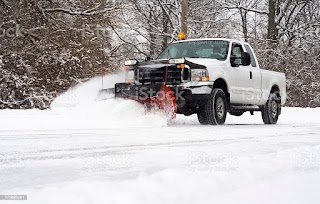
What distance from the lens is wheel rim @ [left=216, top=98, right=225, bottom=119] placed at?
9.74 meters

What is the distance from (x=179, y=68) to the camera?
30.7 feet

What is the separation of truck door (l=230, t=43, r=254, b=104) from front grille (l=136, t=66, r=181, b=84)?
1402 millimetres

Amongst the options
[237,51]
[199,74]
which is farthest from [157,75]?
[237,51]

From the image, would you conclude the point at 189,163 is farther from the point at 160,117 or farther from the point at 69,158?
the point at 160,117

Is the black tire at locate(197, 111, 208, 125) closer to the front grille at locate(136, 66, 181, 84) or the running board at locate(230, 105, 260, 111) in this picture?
the front grille at locate(136, 66, 181, 84)

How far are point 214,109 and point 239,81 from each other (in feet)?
4.23

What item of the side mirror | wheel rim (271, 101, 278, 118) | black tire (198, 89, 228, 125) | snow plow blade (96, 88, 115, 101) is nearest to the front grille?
snow plow blade (96, 88, 115, 101)

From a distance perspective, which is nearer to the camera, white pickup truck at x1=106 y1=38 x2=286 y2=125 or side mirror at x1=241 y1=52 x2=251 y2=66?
white pickup truck at x1=106 y1=38 x2=286 y2=125

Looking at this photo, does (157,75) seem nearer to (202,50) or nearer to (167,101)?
(167,101)

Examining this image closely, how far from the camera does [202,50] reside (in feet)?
34.5

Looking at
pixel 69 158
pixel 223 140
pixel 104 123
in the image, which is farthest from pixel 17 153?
pixel 104 123

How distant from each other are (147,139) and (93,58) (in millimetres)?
16577

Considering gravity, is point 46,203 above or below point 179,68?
below

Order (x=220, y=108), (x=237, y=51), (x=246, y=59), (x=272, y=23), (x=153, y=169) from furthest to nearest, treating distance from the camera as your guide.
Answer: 1. (x=272, y=23)
2. (x=237, y=51)
3. (x=246, y=59)
4. (x=220, y=108)
5. (x=153, y=169)
